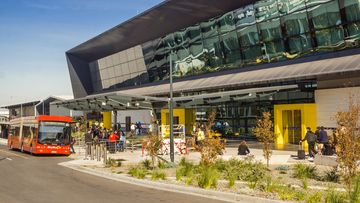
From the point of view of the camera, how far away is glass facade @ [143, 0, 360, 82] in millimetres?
27562

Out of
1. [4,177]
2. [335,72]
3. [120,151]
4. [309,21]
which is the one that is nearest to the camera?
[4,177]

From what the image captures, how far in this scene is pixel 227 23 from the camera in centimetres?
3662

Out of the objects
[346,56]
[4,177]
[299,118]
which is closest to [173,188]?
[4,177]

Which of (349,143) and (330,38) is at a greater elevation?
(330,38)

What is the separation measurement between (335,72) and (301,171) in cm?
1042

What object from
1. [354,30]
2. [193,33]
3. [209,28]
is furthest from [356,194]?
[193,33]

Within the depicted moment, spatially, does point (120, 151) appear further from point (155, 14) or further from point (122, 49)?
point (122, 49)

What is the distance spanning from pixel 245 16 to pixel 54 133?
16167mm

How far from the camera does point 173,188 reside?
51.4ft

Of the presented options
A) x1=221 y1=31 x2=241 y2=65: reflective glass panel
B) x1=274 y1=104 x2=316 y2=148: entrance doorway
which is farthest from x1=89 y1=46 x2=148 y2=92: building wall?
x1=274 y1=104 x2=316 y2=148: entrance doorway

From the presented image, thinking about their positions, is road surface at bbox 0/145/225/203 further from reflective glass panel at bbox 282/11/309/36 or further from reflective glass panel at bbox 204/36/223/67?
reflective glass panel at bbox 204/36/223/67

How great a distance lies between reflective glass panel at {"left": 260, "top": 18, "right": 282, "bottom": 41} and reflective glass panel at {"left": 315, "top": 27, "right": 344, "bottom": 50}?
134 inches

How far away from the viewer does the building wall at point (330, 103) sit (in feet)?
90.6

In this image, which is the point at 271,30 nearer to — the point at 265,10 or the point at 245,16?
the point at 265,10
